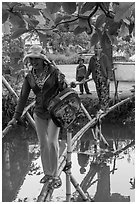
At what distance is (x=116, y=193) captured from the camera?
2592mm

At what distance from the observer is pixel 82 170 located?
305 centimetres

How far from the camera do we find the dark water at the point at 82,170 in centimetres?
258

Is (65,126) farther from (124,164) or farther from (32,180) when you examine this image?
(124,164)

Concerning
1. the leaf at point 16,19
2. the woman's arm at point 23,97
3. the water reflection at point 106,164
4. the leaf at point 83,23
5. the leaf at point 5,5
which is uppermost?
the leaf at point 5,5

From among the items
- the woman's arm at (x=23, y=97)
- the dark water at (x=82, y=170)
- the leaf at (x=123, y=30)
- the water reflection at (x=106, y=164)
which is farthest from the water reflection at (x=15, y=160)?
the leaf at (x=123, y=30)

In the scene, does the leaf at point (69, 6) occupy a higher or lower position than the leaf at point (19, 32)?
higher

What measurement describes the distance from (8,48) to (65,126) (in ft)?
8.86

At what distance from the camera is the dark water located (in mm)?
2580

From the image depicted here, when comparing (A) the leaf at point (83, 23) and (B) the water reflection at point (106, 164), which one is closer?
(A) the leaf at point (83, 23)

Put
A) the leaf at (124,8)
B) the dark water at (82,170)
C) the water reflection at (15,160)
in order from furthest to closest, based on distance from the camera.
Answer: the water reflection at (15,160) < the dark water at (82,170) < the leaf at (124,8)

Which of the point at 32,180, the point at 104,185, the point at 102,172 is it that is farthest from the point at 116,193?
the point at 32,180

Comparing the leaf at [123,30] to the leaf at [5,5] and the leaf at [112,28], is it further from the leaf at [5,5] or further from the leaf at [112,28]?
the leaf at [5,5]

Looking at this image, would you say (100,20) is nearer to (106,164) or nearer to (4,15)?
(4,15)

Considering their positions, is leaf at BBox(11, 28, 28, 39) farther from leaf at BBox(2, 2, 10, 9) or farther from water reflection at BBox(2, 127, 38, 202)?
water reflection at BBox(2, 127, 38, 202)
